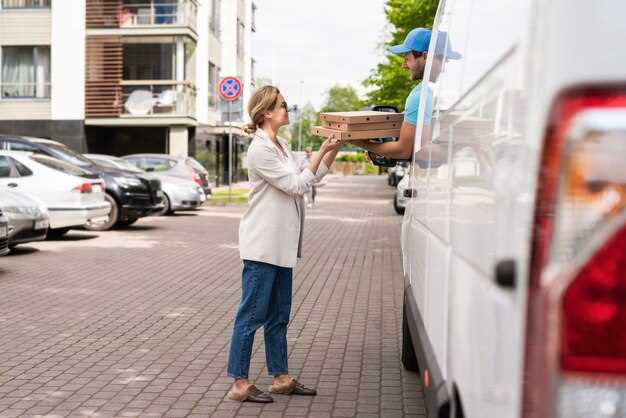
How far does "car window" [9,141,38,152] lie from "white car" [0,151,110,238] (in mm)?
1373

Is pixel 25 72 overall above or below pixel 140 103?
above

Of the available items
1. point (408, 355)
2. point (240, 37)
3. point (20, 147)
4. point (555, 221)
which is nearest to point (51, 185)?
point (20, 147)

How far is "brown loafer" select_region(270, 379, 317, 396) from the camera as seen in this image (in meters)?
5.81

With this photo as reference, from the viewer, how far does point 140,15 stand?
38656 millimetres

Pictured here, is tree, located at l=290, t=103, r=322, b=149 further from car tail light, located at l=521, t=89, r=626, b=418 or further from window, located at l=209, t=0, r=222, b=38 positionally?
car tail light, located at l=521, t=89, r=626, b=418

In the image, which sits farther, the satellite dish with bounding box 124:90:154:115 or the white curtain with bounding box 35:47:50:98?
the satellite dish with bounding box 124:90:154:115

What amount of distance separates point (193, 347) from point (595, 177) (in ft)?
19.0

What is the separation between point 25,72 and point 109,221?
21.4 metres

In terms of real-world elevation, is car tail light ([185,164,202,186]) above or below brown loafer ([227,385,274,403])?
above

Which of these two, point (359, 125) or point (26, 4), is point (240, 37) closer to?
point (26, 4)

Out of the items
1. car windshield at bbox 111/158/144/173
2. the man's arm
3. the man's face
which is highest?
the man's face

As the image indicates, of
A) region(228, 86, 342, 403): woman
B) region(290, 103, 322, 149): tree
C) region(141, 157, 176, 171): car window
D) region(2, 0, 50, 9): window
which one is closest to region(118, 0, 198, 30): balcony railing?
region(2, 0, 50, 9): window

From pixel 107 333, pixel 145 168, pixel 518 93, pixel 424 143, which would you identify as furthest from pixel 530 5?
pixel 145 168

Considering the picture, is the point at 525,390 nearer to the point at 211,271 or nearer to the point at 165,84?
the point at 211,271
